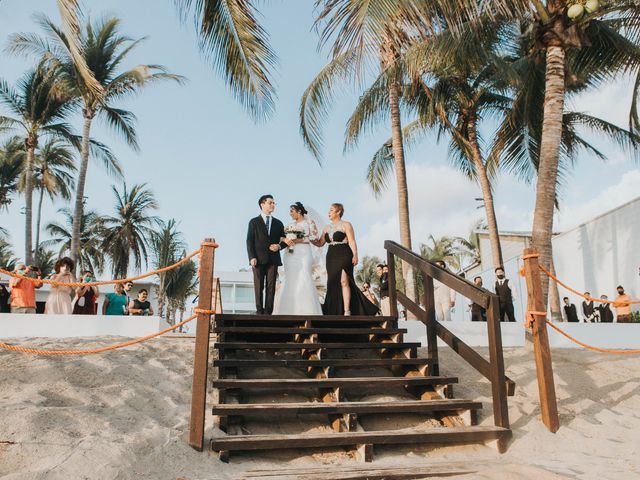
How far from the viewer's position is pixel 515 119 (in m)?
13.5

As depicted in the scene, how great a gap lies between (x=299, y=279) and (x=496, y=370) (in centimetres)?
374

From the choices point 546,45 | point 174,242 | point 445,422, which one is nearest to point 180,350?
point 445,422

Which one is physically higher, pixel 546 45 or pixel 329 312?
pixel 546 45

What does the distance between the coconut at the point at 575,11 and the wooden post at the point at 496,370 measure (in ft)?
19.4

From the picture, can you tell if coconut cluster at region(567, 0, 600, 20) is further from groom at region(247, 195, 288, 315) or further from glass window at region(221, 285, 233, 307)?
glass window at region(221, 285, 233, 307)

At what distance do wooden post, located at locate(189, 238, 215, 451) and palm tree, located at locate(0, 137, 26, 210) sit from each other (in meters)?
29.1

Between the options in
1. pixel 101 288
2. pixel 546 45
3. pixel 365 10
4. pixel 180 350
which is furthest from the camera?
pixel 101 288

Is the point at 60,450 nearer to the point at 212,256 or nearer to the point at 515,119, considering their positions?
the point at 212,256

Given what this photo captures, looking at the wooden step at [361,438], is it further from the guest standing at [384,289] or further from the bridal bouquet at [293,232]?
the guest standing at [384,289]

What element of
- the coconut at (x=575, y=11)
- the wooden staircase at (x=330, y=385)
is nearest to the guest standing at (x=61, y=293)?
the wooden staircase at (x=330, y=385)

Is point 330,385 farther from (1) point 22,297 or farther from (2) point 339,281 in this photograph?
Result: (1) point 22,297

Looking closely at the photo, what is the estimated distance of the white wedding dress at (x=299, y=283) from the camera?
8016 millimetres

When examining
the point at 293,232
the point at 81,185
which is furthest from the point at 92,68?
the point at 293,232

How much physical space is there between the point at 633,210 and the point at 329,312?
12.9m
